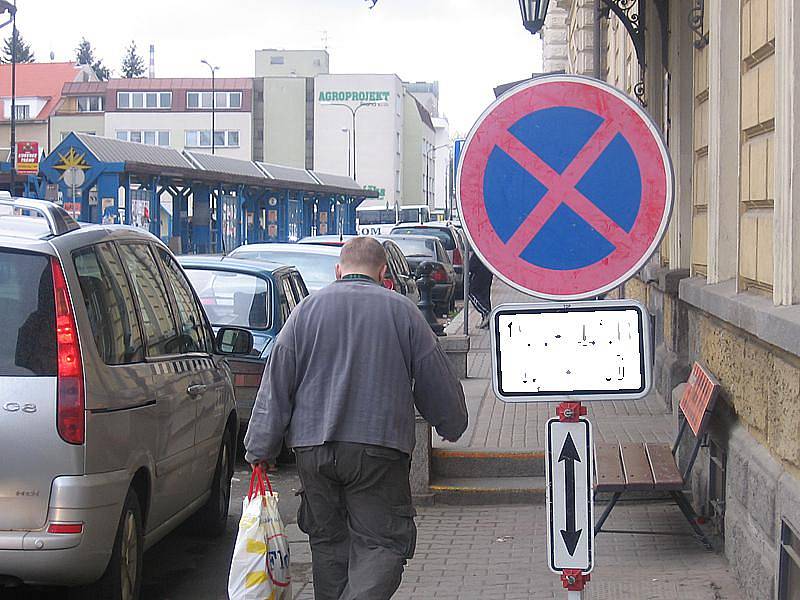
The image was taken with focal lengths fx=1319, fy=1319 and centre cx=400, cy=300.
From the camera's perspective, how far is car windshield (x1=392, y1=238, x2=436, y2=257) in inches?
1292

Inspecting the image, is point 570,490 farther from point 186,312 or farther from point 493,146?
point 186,312

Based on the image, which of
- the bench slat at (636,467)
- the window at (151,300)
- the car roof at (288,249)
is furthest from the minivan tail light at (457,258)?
the window at (151,300)

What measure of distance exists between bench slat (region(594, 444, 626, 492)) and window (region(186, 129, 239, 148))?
9850 centimetres

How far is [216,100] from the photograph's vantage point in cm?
10638

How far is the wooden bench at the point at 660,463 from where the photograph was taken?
7234 millimetres

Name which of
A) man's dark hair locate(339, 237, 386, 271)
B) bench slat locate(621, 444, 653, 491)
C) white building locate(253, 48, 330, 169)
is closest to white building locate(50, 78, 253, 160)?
white building locate(253, 48, 330, 169)

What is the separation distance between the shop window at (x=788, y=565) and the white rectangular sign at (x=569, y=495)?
3.87ft

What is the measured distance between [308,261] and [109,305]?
10.0 m

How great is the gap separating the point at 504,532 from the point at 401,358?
346cm

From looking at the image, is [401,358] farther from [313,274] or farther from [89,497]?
[313,274]

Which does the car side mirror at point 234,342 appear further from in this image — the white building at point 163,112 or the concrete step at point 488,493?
the white building at point 163,112

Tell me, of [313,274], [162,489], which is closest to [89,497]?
[162,489]

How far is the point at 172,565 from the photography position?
24.9 feet

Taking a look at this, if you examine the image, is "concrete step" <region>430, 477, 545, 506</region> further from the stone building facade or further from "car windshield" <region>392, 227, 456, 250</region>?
"car windshield" <region>392, 227, 456, 250</region>
